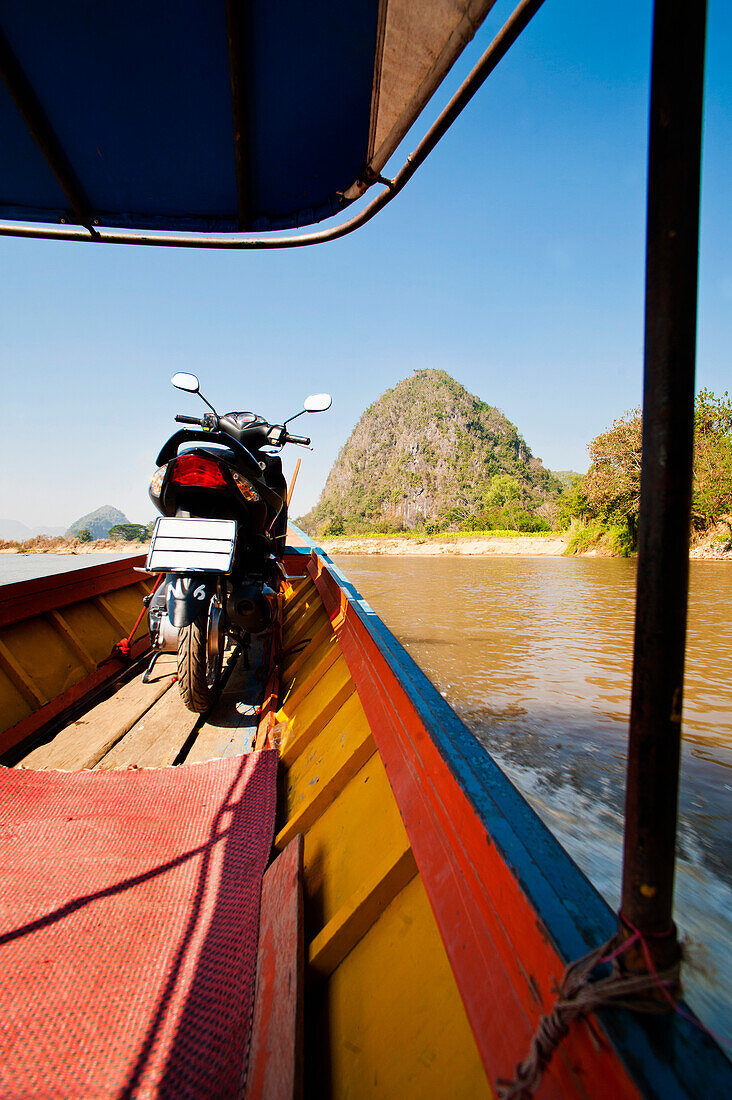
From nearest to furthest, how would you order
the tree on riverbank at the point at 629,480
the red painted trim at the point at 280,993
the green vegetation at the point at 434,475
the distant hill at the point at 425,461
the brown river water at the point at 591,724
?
1. the red painted trim at the point at 280,993
2. the brown river water at the point at 591,724
3. the tree on riverbank at the point at 629,480
4. the green vegetation at the point at 434,475
5. the distant hill at the point at 425,461

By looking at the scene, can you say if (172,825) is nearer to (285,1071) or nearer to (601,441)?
(285,1071)

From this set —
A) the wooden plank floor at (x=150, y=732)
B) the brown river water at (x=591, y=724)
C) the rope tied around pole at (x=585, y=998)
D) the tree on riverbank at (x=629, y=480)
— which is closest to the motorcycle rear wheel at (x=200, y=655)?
the wooden plank floor at (x=150, y=732)

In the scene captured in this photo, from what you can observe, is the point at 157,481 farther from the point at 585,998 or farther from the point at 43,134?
the point at 585,998

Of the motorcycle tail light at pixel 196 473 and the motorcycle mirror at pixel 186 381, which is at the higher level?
the motorcycle mirror at pixel 186 381

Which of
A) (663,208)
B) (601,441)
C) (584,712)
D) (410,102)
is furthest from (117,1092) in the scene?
(601,441)

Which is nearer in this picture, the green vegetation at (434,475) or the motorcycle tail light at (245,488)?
the motorcycle tail light at (245,488)

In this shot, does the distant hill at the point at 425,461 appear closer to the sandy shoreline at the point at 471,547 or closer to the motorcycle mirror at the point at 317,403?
the sandy shoreline at the point at 471,547

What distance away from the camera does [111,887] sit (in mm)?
1226

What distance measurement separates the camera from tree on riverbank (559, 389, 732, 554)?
59.9 feet

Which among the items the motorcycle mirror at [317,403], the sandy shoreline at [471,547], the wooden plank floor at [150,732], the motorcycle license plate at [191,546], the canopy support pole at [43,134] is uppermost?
the canopy support pole at [43,134]

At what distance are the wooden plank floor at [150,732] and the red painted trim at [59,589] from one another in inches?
23.0

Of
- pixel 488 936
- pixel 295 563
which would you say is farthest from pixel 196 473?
pixel 295 563

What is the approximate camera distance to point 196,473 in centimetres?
209

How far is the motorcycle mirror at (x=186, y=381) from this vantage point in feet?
8.90
